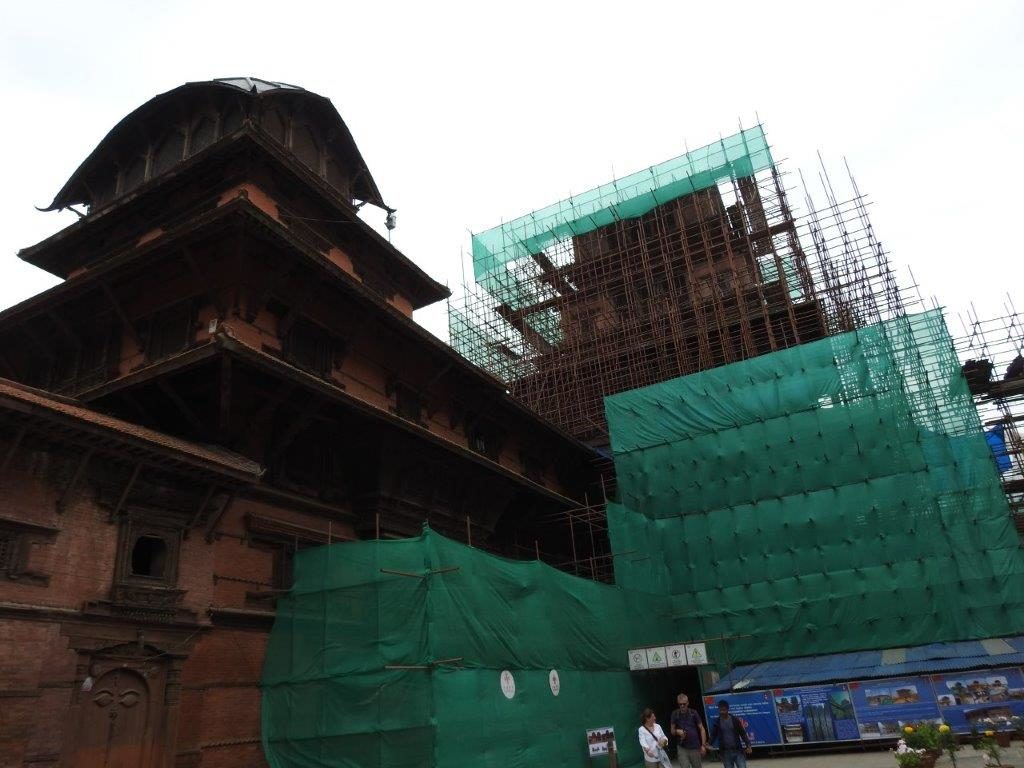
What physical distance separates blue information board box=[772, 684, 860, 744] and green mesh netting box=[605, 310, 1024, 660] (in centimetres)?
347

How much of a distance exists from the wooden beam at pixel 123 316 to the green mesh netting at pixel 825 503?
1372cm

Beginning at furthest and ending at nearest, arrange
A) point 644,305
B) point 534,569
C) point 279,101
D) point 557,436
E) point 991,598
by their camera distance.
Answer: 1. point 644,305
2. point 557,436
3. point 279,101
4. point 991,598
5. point 534,569

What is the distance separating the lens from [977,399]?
28109mm

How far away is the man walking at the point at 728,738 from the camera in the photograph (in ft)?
39.2

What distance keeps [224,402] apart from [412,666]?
5.80m

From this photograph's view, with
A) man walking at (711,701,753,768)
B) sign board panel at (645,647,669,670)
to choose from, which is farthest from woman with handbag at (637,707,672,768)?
sign board panel at (645,647,669,670)

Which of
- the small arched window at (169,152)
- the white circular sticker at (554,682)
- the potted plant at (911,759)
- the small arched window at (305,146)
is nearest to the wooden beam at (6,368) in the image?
the small arched window at (169,152)

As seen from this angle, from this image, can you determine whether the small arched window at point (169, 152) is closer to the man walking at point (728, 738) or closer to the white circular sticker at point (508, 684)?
the white circular sticker at point (508, 684)

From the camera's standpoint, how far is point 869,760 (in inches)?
632

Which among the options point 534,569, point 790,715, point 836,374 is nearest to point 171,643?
point 534,569

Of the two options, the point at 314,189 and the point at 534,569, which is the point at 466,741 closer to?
the point at 534,569

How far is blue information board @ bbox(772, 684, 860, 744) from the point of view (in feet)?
58.4

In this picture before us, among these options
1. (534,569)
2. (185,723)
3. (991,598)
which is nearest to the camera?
(185,723)

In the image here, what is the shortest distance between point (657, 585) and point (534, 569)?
7.27m
